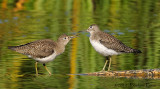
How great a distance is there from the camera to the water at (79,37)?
39.4 feet

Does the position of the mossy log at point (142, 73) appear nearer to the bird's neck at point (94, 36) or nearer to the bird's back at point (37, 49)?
the bird's neck at point (94, 36)

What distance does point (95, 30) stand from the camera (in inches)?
571

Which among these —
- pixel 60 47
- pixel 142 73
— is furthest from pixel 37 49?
pixel 142 73

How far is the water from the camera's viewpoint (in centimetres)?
1200

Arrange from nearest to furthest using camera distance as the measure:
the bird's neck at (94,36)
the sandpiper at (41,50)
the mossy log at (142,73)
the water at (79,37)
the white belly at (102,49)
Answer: the water at (79,37), the mossy log at (142,73), the sandpiper at (41,50), the white belly at (102,49), the bird's neck at (94,36)

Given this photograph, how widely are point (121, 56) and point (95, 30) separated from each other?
151 cm

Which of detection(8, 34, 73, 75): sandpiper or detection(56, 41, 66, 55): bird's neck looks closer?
detection(8, 34, 73, 75): sandpiper

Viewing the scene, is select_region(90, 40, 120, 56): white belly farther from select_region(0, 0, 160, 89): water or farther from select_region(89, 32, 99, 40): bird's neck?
select_region(0, 0, 160, 89): water

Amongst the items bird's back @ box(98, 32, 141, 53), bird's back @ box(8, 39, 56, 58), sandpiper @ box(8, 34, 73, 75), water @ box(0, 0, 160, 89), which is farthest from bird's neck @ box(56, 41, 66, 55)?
bird's back @ box(98, 32, 141, 53)

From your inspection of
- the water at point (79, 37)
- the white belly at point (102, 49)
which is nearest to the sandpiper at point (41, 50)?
the water at point (79, 37)

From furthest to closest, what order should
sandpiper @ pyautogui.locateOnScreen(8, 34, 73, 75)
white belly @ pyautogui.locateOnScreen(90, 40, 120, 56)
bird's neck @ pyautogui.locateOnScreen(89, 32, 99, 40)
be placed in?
bird's neck @ pyautogui.locateOnScreen(89, 32, 99, 40)
white belly @ pyautogui.locateOnScreen(90, 40, 120, 56)
sandpiper @ pyautogui.locateOnScreen(8, 34, 73, 75)

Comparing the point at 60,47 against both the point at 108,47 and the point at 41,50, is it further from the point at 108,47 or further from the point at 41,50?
the point at 108,47

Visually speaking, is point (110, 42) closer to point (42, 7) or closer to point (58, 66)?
point (58, 66)

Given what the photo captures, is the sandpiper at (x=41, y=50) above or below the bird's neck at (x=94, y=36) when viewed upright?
below
